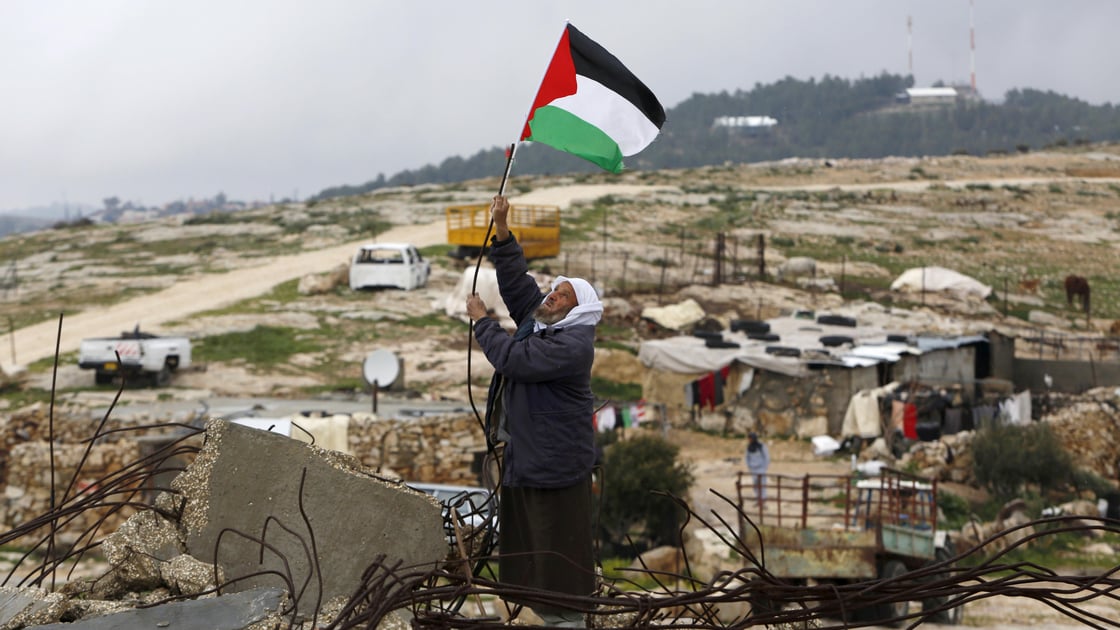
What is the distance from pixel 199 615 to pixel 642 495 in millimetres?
13535

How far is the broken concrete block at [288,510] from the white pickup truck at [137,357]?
18140 mm

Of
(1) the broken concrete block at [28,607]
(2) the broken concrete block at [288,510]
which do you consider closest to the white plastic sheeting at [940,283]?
(2) the broken concrete block at [288,510]

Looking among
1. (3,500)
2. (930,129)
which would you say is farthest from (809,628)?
(930,129)

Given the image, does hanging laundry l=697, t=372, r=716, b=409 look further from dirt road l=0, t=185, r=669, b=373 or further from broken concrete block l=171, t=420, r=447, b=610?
broken concrete block l=171, t=420, r=447, b=610

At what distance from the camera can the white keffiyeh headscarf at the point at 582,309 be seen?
4258 millimetres

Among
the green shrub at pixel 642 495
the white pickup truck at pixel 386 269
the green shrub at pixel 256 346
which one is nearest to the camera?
the green shrub at pixel 642 495

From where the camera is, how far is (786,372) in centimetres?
2141

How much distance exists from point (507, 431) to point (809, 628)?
55.1 inches

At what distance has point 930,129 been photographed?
17000 centimetres

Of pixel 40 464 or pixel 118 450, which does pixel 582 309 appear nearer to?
pixel 118 450

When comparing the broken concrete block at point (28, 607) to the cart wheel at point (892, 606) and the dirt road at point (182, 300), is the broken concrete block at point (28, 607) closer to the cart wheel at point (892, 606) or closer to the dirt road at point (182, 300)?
the cart wheel at point (892, 606)

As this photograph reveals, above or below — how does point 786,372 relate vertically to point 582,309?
below

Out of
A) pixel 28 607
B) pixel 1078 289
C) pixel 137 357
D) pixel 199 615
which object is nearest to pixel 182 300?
pixel 137 357

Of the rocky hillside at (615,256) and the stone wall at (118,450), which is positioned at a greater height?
the rocky hillside at (615,256)
